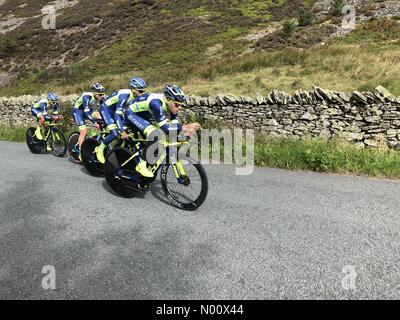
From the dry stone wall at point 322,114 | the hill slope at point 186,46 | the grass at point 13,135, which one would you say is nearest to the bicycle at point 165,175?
the dry stone wall at point 322,114

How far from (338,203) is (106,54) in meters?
39.1

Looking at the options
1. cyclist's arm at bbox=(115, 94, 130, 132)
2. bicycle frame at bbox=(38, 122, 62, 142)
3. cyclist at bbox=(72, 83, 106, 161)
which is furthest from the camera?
bicycle frame at bbox=(38, 122, 62, 142)

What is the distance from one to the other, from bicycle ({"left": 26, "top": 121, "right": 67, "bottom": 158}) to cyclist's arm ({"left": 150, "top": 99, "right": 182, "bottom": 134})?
20.7ft

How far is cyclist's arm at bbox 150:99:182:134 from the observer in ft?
17.5

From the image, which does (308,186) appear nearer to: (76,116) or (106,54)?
(76,116)

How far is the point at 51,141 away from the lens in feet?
35.7

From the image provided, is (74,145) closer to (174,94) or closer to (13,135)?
(174,94)

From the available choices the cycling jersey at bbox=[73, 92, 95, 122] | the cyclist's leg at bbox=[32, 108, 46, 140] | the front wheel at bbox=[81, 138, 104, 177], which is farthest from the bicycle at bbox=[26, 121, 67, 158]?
the front wheel at bbox=[81, 138, 104, 177]

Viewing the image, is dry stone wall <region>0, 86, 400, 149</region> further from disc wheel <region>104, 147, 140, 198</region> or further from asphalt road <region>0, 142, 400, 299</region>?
disc wheel <region>104, 147, 140, 198</region>

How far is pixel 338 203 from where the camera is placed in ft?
18.1

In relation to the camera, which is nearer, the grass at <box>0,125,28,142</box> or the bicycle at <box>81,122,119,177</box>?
the bicycle at <box>81,122,119,177</box>

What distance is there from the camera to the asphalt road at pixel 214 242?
136 inches

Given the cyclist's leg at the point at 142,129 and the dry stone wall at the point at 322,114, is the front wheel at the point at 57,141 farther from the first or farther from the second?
the cyclist's leg at the point at 142,129

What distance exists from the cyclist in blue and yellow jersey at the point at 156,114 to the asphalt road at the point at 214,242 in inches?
53.2
